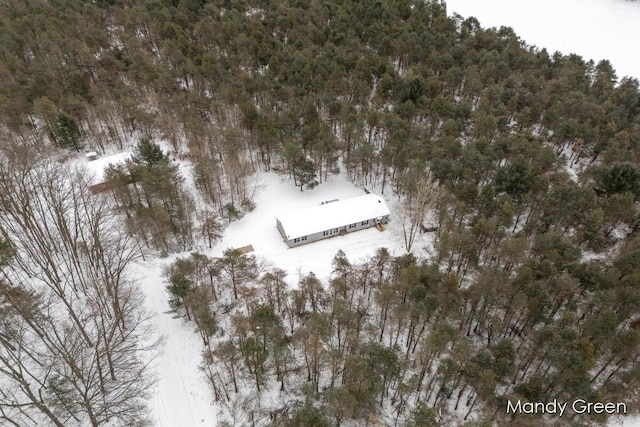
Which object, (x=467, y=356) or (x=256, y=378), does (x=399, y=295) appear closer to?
(x=467, y=356)

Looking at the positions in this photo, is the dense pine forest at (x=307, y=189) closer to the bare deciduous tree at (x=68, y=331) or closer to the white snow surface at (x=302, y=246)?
the bare deciduous tree at (x=68, y=331)

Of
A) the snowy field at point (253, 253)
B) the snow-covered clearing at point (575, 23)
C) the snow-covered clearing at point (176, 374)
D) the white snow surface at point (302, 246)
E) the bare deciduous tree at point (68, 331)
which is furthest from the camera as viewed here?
the snow-covered clearing at point (575, 23)

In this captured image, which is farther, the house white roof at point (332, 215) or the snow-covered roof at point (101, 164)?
the snow-covered roof at point (101, 164)

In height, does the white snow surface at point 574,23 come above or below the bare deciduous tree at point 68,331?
above

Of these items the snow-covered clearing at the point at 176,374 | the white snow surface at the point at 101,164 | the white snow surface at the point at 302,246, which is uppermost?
the white snow surface at the point at 101,164

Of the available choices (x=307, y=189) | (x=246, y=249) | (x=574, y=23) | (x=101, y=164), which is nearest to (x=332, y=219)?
(x=307, y=189)

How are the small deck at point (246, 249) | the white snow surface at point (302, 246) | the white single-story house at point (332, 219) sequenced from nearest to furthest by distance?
the white snow surface at point (302, 246) → the small deck at point (246, 249) → the white single-story house at point (332, 219)

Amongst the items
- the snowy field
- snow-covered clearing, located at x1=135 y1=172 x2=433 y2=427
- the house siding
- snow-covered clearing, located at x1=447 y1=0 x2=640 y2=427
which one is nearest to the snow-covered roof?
the snowy field

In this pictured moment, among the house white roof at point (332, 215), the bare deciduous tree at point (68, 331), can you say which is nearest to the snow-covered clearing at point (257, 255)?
the bare deciduous tree at point (68, 331)
